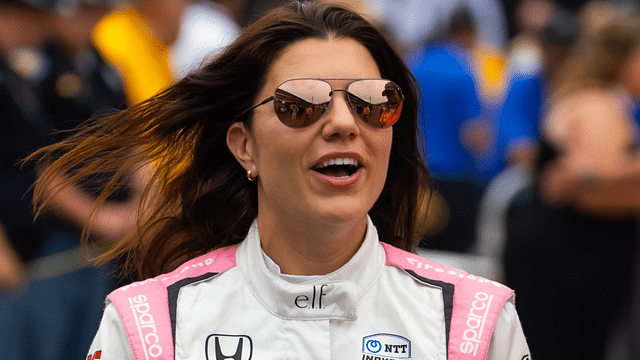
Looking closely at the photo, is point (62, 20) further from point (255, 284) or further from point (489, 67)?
point (489, 67)

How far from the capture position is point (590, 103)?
A: 4.69 metres

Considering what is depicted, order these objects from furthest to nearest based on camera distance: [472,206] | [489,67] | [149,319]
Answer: [489,67]
[472,206]
[149,319]

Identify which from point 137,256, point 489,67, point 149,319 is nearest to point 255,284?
point 149,319

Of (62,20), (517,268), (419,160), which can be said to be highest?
(62,20)

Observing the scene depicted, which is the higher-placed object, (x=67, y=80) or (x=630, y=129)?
(x=67, y=80)

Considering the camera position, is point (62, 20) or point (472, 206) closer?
point (62, 20)

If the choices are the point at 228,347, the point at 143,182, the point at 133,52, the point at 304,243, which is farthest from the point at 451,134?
the point at 228,347

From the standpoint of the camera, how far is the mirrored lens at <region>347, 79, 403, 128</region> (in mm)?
2268

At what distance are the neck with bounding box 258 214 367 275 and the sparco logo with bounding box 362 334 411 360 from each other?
24 cm

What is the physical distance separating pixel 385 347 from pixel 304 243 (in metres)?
0.36

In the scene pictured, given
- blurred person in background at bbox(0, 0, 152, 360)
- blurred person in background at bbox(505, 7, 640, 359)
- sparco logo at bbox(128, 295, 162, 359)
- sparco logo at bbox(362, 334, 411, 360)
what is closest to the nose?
sparco logo at bbox(362, 334, 411, 360)

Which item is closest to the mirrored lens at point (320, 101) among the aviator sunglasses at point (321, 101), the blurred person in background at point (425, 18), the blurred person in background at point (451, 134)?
the aviator sunglasses at point (321, 101)

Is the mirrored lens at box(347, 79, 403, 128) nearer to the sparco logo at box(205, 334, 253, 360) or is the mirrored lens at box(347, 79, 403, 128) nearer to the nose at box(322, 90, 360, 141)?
the nose at box(322, 90, 360, 141)

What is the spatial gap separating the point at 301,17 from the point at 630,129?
274 cm
